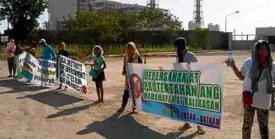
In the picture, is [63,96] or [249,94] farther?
[63,96]

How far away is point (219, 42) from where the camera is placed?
78.8 m

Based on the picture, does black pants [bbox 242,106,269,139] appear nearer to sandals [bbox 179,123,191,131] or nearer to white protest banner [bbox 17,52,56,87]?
sandals [bbox 179,123,191,131]

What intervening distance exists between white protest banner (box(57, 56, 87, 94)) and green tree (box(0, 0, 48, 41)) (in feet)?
135

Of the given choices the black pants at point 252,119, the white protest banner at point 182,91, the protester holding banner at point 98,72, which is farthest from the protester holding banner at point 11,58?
the black pants at point 252,119

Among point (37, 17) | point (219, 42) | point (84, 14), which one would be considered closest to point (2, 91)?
point (84, 14)

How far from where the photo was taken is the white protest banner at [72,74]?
43.9 ft

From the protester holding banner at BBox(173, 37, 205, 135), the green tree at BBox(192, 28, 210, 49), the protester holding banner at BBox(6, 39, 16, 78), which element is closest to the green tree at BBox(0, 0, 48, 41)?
the green tree at BBox(192, 28, 210, 49)

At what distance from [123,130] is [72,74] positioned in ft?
19.1

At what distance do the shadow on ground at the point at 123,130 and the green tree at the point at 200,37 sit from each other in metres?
60.6

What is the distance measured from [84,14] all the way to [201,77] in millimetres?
41582

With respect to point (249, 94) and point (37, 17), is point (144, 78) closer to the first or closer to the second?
point (249, 94)

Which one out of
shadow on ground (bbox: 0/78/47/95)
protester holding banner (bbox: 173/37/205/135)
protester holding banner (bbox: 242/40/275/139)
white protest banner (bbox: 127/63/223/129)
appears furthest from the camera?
shadow on ground (bbox: 0/78/47/95)

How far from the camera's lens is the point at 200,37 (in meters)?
70.1

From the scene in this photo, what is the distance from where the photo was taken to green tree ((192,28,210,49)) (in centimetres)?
6962
